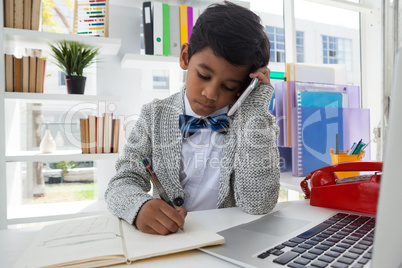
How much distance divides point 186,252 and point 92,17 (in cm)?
154

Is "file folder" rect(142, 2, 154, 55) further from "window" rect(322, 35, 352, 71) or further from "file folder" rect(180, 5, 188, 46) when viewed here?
"window" rect(322, 35, 352, 71)

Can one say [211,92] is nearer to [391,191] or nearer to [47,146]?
[391,191]

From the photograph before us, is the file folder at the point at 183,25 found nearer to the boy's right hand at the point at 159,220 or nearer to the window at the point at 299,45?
the window at the point at 299,45

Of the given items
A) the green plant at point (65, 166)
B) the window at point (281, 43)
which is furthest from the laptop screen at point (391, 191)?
the window at point (281, 43)

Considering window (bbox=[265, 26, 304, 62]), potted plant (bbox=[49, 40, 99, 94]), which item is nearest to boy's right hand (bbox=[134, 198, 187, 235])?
potted plant (bbox=[49, 40, 99, 94])

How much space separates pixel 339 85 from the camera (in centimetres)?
151

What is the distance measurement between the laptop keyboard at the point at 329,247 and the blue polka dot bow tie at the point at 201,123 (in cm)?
48

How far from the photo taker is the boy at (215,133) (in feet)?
2.86

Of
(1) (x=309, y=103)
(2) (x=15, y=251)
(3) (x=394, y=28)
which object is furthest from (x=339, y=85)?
Result: (2) (x=15, y=251)

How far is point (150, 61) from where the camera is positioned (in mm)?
1679

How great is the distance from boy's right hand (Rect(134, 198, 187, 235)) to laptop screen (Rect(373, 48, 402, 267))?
0.36m

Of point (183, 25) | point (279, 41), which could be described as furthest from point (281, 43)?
point (183, 25)

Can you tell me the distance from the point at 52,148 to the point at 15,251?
1.25 meters

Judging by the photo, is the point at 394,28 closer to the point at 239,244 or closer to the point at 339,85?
the point at 339,85
